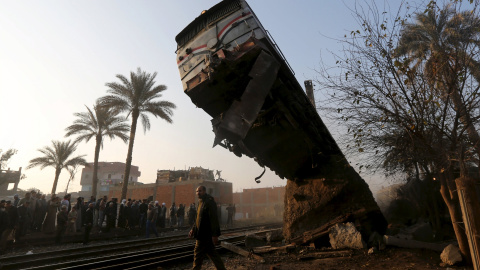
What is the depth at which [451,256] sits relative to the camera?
503 centimetres

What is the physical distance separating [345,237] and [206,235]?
3.65 meters

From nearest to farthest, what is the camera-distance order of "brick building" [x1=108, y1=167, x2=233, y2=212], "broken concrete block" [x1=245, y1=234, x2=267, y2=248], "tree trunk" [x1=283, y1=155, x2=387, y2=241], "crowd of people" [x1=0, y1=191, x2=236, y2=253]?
1. "tree trunk" [x1=283, y1=155, x2=387, y2=241]
2. "broken concrete block" [x1=245, y1=234, x2=267, y2=248]
3. "crowd of people" [x1=0, y1=191, x2=236, y2=253]
4. "brick building" [x1=108, y1=167, x2=233, y2=212]

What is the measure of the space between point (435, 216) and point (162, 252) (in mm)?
9805

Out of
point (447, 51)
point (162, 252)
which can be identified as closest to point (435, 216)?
point (447, 51)

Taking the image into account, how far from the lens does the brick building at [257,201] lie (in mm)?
45719

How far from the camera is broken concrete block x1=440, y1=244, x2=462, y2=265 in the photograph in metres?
4.95

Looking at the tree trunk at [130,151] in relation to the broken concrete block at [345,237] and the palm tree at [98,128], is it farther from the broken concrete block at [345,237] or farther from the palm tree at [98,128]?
the broken concrete block at [345,237]

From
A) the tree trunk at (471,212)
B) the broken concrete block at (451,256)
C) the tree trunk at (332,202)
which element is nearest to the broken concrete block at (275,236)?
the tree trunk at (332,202)

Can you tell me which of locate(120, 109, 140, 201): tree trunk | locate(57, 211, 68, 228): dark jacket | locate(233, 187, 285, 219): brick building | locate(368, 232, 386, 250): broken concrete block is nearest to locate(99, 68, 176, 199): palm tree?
locate(120, 109, 140, 201): tree trunk

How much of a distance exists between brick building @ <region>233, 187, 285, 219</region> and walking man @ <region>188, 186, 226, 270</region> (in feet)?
135

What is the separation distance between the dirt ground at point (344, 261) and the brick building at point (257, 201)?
1543 inches

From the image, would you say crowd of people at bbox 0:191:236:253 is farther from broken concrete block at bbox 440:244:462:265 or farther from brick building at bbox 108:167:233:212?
brick building at bbox 108:167:233:212

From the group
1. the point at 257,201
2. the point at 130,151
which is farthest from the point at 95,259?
the point at 257,201

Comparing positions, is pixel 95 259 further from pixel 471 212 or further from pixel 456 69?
pixel 456 69
